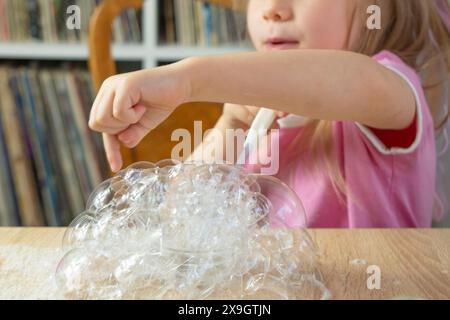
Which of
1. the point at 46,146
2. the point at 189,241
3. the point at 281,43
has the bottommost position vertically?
the point at 46,146

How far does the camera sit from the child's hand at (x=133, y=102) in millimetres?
458

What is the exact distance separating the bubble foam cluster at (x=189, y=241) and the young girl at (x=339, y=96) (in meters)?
0.05

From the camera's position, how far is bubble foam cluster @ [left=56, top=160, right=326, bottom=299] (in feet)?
1.38

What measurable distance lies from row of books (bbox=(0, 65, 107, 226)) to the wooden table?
25.6 inches

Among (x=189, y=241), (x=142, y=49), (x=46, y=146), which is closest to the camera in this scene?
(x=189, y=241)

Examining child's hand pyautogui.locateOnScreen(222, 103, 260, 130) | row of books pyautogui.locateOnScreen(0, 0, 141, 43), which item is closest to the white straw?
child's hand pyautogui.locateOnScreen(222, 103, 260, 130)

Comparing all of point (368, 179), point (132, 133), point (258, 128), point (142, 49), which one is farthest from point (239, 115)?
point (142, 49)

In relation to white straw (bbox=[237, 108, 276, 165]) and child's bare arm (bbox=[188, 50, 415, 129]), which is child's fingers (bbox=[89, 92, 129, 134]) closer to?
child's bare arm (bbox=[188, 50, 415, 129])

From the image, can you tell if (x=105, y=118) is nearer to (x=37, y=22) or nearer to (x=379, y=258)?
(x=379, y=258)

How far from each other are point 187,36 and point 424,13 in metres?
0.50

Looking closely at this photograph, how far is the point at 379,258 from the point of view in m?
0.51

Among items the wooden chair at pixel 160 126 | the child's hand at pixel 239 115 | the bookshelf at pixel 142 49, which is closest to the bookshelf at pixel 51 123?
the bookshelf at pixel 142 49

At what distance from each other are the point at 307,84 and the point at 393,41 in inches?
9.9
